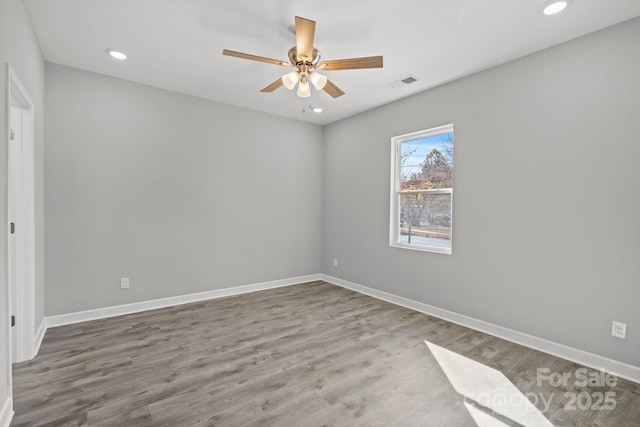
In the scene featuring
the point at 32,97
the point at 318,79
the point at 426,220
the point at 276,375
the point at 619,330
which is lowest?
the point at 276,375

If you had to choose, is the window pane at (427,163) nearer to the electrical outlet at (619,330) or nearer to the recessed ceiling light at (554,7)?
the recessed ceiling light at (554,7)

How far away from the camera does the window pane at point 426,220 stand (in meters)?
3.74

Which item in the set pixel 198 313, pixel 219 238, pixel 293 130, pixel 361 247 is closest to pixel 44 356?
pixel 198 313

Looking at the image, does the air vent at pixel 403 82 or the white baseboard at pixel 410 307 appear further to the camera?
the air vent at pixel 403 82

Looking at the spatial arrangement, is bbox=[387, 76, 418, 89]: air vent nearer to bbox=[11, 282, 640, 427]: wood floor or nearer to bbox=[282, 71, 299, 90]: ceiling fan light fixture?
bbox=[282, 71, 299, 90]: ceiling fan light fixture

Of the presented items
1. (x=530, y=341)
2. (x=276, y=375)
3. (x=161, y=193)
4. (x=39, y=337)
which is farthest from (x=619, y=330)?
(x=39, y=337)

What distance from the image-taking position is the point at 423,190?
398cm

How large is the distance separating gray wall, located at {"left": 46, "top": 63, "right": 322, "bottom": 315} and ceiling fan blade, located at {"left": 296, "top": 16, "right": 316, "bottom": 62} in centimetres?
228

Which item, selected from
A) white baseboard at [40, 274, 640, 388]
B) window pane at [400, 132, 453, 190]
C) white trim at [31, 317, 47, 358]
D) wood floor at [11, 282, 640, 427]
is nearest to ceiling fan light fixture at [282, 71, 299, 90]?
window pane at [400, 132, 453, 190]

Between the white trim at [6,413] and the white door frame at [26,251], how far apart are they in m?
0.86

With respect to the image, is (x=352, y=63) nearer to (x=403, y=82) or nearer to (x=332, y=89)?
(x=332, y=89)

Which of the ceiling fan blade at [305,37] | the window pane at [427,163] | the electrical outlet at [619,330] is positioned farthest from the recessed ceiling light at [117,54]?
the electrical outlet at [619,330]

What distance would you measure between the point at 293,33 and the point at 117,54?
1804 millimetres

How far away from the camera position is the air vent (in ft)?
11.4
